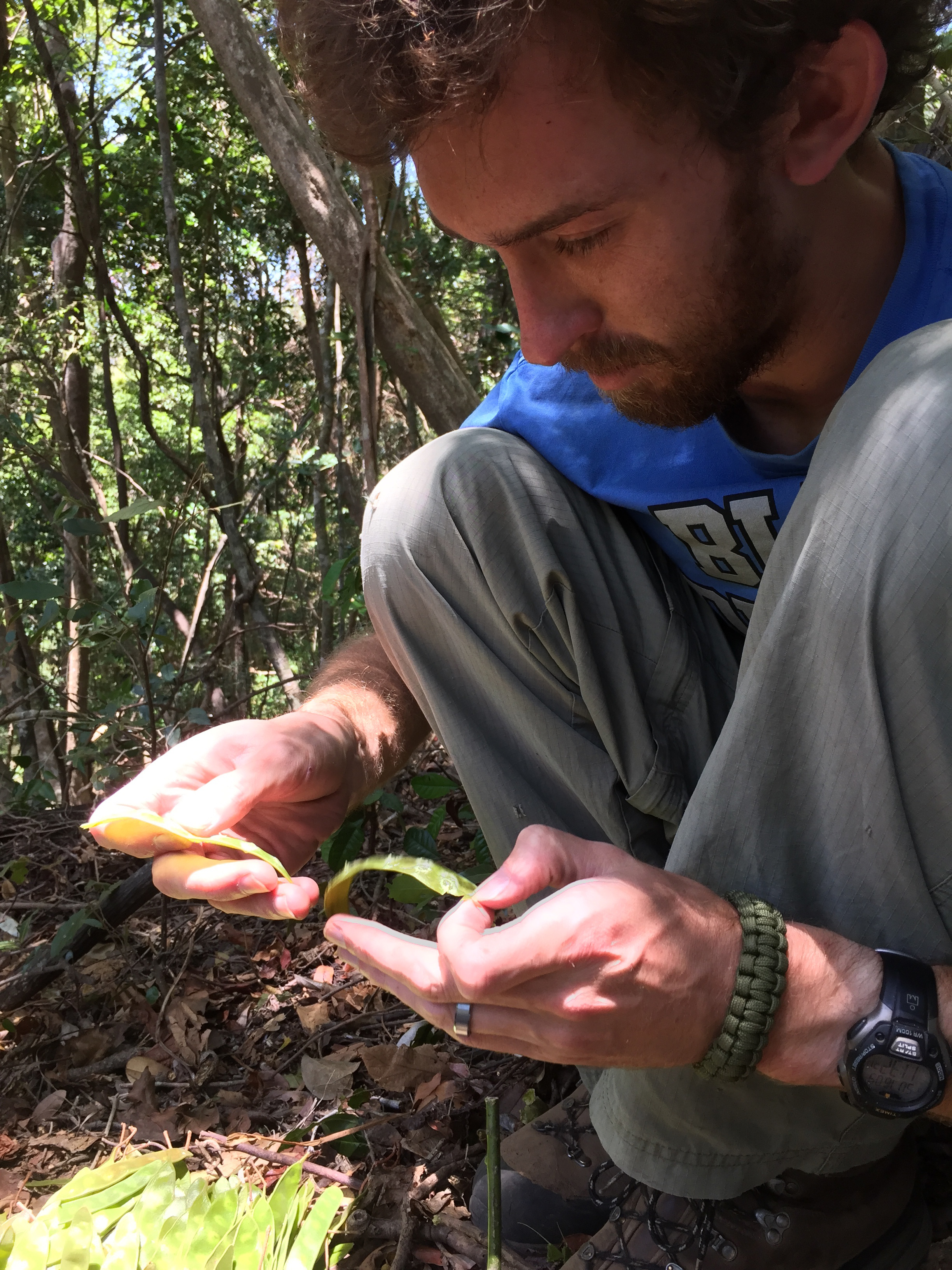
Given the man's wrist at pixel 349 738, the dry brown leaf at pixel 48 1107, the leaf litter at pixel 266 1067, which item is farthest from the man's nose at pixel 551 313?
the dry brown leaf at pixel 48 1107

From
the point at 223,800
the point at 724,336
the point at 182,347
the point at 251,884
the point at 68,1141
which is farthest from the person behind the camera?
the point at 182,347

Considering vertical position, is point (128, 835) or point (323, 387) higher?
point (323, 387)

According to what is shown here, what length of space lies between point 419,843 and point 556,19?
1.49 metres

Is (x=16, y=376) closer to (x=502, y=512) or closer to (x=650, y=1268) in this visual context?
(x=502, y=512)

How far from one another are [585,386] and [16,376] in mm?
5621

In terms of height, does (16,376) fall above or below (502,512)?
above

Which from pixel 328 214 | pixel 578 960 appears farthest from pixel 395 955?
pixel 328 214

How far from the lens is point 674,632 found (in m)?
1.60

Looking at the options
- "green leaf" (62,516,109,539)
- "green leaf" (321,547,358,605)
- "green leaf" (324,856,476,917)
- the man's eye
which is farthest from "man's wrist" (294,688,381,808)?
"green leaf" (62,516,109,539)

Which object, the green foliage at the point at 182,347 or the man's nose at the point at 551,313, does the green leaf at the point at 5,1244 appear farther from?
the green foliage at the point at 182,347

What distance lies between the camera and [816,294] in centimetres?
145

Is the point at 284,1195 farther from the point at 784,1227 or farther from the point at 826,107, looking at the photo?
the point at 826,107

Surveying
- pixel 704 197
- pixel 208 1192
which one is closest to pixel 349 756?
pixel 208 1192

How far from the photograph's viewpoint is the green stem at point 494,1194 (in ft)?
4.22
